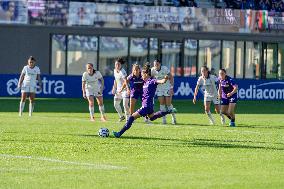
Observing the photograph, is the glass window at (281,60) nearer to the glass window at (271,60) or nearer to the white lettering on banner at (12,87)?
the glass window at (271,60)

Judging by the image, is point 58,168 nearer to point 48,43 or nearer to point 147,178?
point 147,178

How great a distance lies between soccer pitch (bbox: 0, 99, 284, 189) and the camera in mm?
15188

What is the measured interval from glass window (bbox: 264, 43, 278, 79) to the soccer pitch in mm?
27463

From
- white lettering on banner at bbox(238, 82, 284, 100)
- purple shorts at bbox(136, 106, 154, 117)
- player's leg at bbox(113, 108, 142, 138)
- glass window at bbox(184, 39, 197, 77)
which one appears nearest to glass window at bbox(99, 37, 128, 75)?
glass window at bbox(184, 39, 197, 77)

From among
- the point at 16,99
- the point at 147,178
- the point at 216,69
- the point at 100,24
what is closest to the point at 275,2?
the point at 216,69

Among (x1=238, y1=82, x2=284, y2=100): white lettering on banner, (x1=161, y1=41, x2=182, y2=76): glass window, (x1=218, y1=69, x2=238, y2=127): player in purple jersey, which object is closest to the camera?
(x1=218, y1=69, x2=238, y2=127): player in purple jersey

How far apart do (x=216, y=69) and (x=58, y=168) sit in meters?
43.6

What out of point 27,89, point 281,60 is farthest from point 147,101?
point 281,60

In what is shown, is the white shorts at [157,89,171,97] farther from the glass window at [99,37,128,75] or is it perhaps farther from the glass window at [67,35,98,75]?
the glass window at [99,37,128,75]

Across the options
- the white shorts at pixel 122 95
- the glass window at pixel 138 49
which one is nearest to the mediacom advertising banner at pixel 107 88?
the glass window at pixel 138 49

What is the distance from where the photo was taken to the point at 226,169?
1694 cm

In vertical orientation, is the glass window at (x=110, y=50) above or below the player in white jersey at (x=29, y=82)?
above

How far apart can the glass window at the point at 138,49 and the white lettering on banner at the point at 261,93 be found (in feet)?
26.3

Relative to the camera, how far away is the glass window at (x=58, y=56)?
5509 centimetres
